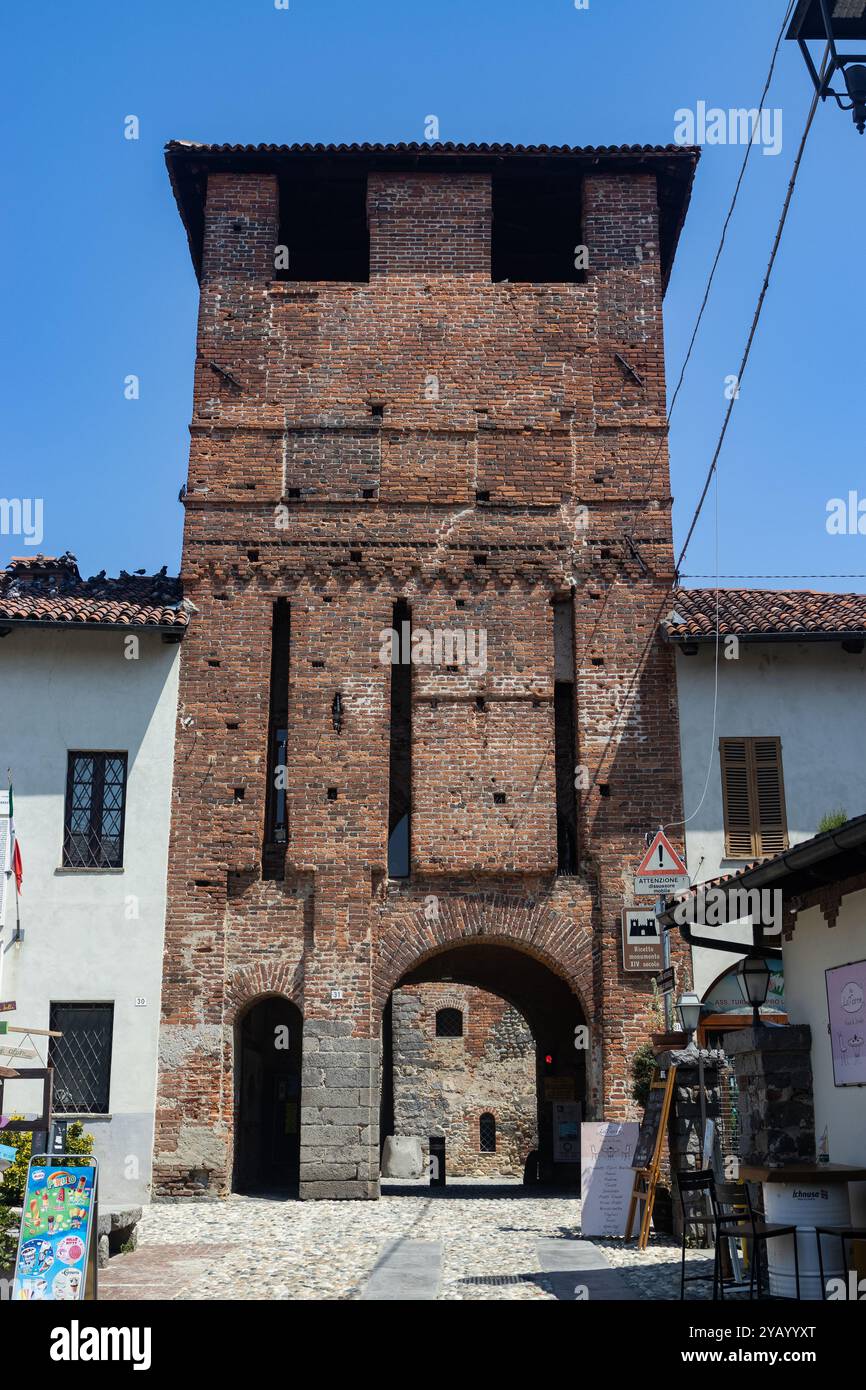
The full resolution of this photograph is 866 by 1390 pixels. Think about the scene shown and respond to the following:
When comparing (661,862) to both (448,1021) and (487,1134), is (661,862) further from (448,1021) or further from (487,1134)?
(487,1134)

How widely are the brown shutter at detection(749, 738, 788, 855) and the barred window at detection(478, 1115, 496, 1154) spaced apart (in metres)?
15.6

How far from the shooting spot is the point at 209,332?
19375mm

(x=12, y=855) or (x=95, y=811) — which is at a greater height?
(x=95, y=811)

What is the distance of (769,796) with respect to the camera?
1750 centimetres

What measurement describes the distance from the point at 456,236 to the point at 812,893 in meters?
13.7

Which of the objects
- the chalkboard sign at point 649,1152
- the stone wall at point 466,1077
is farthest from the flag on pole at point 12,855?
the stone wall at point 466,1077

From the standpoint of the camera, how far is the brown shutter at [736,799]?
17281 millimetres

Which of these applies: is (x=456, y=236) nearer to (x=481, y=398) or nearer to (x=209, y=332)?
(x=481, y=398)

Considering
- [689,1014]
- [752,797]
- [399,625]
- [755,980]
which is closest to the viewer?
[755,980]

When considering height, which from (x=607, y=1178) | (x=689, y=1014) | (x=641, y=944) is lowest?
(x=607, y=1178)

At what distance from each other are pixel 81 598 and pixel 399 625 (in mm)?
4419

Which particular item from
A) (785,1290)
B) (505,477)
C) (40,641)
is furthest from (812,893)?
(40,641)

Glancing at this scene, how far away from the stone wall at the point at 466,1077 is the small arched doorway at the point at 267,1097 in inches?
344

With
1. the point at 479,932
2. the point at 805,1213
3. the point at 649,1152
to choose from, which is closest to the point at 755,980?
the point at 805,1213
